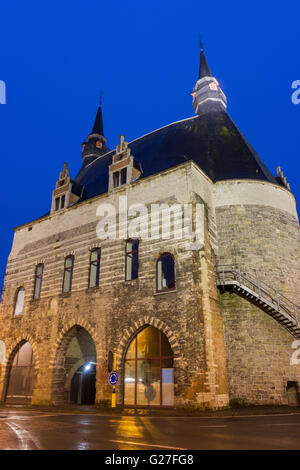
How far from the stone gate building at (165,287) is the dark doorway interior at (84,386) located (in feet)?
0.27

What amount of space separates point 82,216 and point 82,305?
18.6 ft

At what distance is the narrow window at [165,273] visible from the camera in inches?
664

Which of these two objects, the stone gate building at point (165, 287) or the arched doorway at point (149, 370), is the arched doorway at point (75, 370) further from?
the arched doorway at point (149, 370)

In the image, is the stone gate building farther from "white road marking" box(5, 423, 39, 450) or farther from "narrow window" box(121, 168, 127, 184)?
"white road marking" box(5, 423, 39, 450)

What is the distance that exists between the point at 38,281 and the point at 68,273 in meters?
2.76

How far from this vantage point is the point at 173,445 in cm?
599

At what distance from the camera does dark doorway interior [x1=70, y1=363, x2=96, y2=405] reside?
19.9 metres

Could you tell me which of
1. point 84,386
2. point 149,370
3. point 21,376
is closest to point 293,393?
point 149,370

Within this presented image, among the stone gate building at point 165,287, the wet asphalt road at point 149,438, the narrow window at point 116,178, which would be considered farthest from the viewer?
the narrow window at point 116,178

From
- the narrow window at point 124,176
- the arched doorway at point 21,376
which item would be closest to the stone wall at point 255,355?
the narrow window at point 124,176

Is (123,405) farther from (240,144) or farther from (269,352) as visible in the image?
(240,144)

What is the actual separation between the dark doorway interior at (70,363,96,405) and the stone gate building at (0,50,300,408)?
0.08 metres

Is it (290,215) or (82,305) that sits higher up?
(290,215)

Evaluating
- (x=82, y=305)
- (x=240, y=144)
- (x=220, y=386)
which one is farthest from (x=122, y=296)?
(x=240, y=144)
